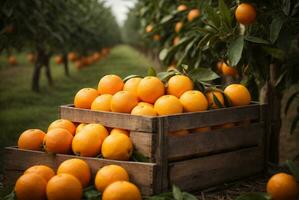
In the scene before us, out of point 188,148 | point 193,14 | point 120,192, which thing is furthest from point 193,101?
point 193,14

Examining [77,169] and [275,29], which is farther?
[275,29]

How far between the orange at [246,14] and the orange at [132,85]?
2.50 ft

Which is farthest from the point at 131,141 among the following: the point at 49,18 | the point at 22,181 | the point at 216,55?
the point at 49,18

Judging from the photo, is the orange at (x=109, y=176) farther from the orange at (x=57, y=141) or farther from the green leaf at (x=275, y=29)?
the green leaf at (x=275, y=29)

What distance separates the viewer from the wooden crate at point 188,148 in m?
2.55

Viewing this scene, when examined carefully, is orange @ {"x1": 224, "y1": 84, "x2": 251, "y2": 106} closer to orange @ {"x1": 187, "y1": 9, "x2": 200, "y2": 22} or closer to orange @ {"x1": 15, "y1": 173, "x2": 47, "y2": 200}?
orange @ {"x1": 15, "y1": 173, "x2": 47, "y2": 200}

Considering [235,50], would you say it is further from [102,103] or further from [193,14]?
[193,14]

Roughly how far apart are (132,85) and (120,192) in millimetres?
849

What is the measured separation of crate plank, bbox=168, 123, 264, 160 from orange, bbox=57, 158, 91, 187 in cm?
48

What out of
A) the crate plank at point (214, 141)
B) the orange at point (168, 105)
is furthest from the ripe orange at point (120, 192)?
the orange at point (168, 105)

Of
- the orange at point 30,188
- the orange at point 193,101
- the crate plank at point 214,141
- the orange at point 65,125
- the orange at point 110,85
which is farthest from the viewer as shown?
the orange at point 110,85

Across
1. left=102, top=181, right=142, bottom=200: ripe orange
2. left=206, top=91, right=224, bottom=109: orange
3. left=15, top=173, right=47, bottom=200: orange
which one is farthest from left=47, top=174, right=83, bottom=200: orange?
left=206, top=91, right=224, bottom=109: orange

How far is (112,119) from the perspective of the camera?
9.04 ft

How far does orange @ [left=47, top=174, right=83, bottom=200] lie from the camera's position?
2.36 meters
